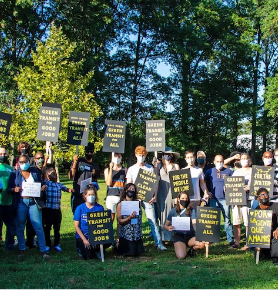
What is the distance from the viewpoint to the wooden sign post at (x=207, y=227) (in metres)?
8.05

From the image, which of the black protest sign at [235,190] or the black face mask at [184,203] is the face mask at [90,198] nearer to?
the black face mask at [184,203]

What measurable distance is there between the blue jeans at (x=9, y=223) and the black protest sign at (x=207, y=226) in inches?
142

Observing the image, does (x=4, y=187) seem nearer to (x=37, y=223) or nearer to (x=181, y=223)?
(x=37, y=223)

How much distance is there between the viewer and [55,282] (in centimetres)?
620

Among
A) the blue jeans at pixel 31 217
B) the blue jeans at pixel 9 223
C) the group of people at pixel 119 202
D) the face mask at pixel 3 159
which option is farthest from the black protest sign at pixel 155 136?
the blue jeans at pixel 9 223

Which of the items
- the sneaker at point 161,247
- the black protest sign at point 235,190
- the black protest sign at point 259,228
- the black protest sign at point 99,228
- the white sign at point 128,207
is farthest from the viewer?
the black protest sign at point 235,190

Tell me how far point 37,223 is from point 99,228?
1199mm

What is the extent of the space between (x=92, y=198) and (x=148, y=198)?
127 cm

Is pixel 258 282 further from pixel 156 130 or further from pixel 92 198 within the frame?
pixel 156 130

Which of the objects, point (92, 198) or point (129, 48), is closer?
point (92, 198)

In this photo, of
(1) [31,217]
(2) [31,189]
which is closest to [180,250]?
(1) [31,217]

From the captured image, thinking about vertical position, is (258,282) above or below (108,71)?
below

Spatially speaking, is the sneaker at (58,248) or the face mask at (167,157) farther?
the face mask at (167,157)

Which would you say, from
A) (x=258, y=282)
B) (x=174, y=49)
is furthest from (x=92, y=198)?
(x=174, y=49)
